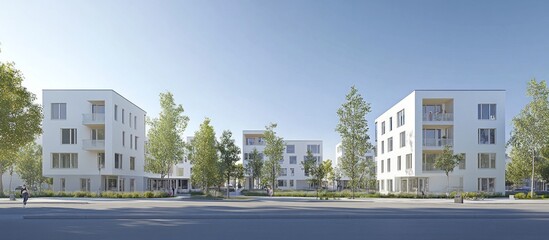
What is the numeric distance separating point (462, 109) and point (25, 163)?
60293mm

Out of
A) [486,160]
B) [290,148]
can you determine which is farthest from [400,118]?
[290,148]

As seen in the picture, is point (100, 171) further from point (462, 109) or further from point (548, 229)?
point (548, 229)

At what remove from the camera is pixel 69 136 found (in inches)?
1924

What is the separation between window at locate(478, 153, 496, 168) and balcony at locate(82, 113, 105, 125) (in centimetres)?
4165

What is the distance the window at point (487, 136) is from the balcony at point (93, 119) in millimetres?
41521

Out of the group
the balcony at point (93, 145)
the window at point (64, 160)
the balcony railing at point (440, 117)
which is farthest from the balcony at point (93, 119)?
the balcony railing at point (440, 117)

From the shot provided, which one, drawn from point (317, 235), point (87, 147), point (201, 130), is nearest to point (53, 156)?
point (87, 147)

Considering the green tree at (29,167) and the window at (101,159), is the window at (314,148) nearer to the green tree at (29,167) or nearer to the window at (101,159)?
the green tree at (29,167)

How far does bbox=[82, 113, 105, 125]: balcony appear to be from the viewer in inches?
1905

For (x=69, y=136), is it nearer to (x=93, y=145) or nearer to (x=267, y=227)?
(x=93, y=145)

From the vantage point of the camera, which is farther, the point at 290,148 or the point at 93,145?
the point at 290,148

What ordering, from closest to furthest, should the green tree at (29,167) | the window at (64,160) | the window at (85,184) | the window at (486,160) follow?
1. the window at (486,160)
2. the window at (64,160)
3. the window at (85,184)
4. the green tree at (29,167)

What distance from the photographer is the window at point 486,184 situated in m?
46.6

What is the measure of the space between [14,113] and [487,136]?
44440 mm
